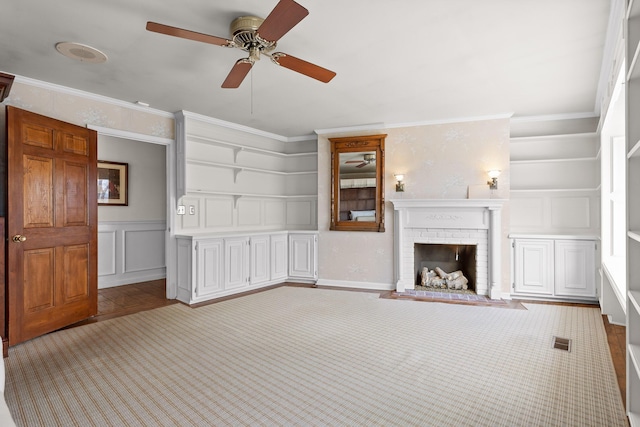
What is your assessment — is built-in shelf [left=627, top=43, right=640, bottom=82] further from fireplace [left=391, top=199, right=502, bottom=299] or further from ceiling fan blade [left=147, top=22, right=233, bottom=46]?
fireplace [left=391, top=199, right=502, bottom=299]

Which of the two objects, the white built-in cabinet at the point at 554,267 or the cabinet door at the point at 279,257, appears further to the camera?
the cabinet door at the point at 279,257

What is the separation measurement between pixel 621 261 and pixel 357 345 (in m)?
2.91

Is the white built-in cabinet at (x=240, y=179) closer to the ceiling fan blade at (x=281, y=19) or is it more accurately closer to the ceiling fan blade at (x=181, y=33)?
the ceiling fan blade at (x=181, y=33)

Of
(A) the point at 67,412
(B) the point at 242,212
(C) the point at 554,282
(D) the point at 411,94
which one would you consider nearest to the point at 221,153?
(B) the point at 242,212

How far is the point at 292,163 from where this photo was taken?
21.0 ft

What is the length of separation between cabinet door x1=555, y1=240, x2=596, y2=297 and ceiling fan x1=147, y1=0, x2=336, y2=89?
12.6 feet

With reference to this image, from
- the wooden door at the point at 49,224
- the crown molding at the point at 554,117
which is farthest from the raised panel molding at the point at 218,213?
the crown molding at the point at 554,117

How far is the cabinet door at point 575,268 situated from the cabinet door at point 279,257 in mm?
3817

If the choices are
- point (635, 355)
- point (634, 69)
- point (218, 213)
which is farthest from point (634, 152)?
point (218, 213)

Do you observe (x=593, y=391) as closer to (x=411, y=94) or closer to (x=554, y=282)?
(x=554, y=282)

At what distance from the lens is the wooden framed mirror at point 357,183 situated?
17.6ft

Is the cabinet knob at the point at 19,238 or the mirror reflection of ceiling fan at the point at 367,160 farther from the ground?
the mirror reflection of ceiling fan at the point at 367,160

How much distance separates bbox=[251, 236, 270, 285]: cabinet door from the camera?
207 inches

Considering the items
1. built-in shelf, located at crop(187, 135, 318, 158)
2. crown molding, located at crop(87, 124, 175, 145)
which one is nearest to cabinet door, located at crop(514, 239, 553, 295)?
built-in shelf, located at crop(187, 135, 318, 158)
